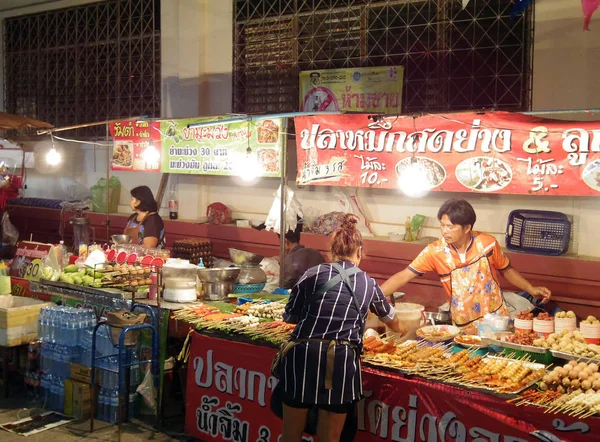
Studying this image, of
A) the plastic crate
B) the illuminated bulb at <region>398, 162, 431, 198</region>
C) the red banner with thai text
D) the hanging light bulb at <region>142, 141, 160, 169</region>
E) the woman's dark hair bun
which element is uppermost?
the hanging light bulb at <region>142, 141, 160, 169</region>

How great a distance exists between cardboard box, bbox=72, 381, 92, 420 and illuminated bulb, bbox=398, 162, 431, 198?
3594 mm

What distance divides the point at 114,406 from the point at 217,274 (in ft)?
5.16

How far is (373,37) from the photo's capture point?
9.39 m

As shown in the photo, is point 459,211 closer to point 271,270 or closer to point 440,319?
point 440,319

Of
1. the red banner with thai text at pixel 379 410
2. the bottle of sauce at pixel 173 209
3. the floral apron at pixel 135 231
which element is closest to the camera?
the red banner with thai text at pixel 379 410

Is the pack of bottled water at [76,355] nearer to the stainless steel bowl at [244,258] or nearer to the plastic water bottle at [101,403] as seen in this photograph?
the plastic water bottle at [101,403]

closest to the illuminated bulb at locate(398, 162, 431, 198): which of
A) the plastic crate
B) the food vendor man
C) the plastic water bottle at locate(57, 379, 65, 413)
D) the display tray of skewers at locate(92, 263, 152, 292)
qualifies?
the food vendor man

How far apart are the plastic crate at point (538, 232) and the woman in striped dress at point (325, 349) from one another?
12.1ft

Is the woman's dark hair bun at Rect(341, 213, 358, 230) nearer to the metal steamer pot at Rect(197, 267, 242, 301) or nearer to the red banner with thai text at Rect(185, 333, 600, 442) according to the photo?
the red banner with thai text at Rect(185, 333, 600, 442)

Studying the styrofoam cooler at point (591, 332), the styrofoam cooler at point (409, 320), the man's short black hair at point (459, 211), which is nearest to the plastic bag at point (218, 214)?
the man's short black hair at point (459, 211)

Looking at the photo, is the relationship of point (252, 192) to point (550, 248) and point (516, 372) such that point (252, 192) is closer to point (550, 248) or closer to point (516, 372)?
point (550, 248)

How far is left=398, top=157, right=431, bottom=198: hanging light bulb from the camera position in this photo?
691 cm

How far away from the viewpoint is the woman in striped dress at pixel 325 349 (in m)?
4.60

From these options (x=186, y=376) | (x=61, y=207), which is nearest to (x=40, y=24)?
(x=61, y=207)
